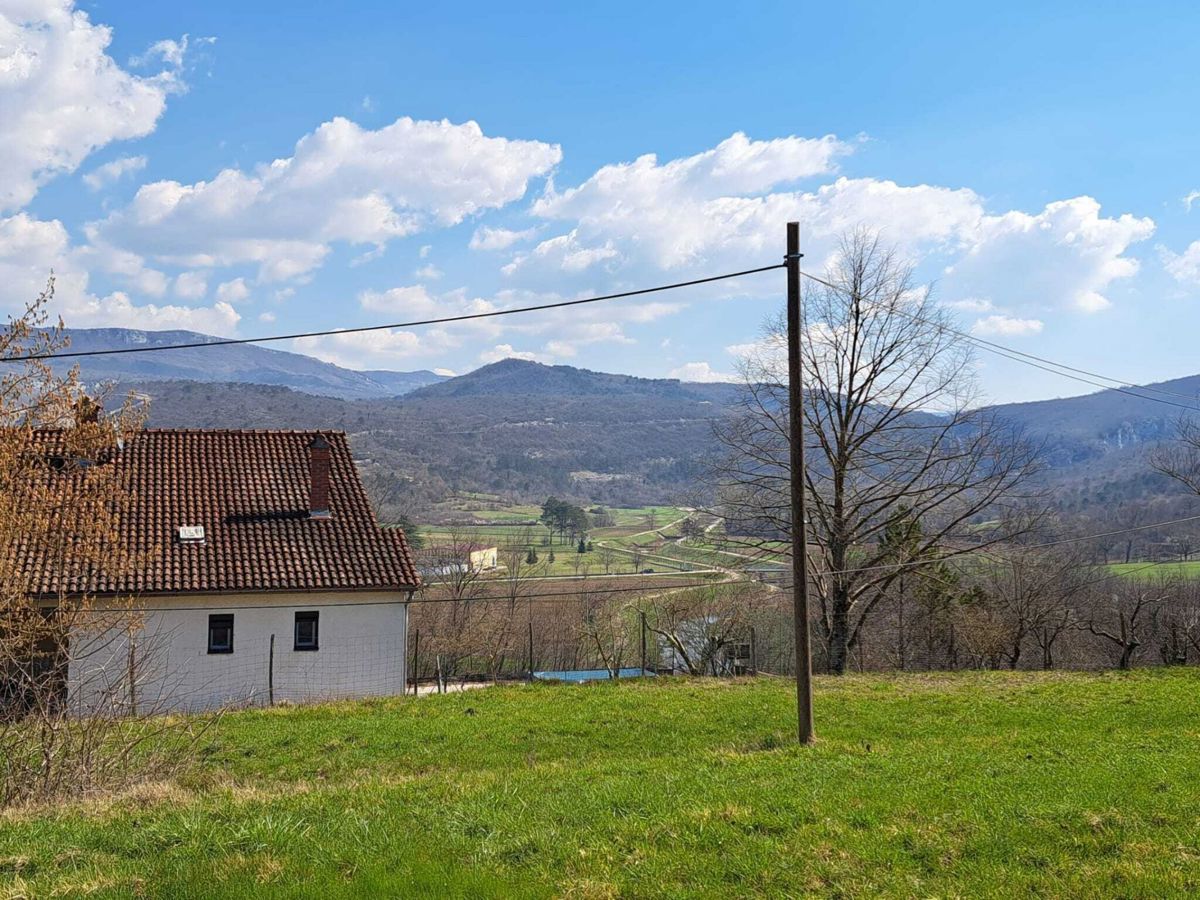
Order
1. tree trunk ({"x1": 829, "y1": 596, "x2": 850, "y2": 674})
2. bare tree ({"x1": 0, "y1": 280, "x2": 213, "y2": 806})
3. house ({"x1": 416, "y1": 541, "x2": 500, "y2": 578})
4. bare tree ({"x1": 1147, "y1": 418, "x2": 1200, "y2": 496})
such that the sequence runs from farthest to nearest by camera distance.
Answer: house ({"x1": 416, "y1": 541, "x2": 500, "y2": 578}) → bare tree ({"x1": 1147, "y1": 418, "x2": 1200, "y2": 496}) → tree trunk ({"x1": 829, "y1": 596, "x2": 850, "y2": 674}) → bare tree ({"x1": 0, "y1": 280, "x2": 213, "y2": 806})

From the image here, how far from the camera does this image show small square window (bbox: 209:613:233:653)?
21750 mm

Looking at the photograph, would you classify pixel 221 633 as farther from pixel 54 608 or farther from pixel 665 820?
pixel 665 820

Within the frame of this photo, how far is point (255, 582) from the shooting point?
21891 millimetres

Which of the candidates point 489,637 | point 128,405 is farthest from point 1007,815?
point 489,637

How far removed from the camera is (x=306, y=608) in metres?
22.5

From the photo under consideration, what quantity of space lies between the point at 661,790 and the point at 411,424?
16745 cm

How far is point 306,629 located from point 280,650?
777 mm

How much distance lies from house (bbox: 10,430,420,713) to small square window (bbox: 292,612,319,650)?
0.02 m

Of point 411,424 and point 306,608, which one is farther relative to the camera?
point 411,424

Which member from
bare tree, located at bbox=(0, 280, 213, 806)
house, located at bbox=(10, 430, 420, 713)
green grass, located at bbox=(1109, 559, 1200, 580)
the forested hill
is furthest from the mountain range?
bare tree, located at bbox=(0, 280, 213, 806)

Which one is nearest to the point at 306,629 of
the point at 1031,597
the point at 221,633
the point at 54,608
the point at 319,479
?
the point at 221,633

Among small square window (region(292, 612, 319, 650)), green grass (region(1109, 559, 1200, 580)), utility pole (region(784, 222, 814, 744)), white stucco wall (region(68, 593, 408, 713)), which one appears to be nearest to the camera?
utility pole (region(784, 222, 814, 744))

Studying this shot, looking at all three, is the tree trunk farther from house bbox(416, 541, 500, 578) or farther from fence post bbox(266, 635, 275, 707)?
house bbox(416, 541, 500, 578)

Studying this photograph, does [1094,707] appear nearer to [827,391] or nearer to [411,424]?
[827,391]
